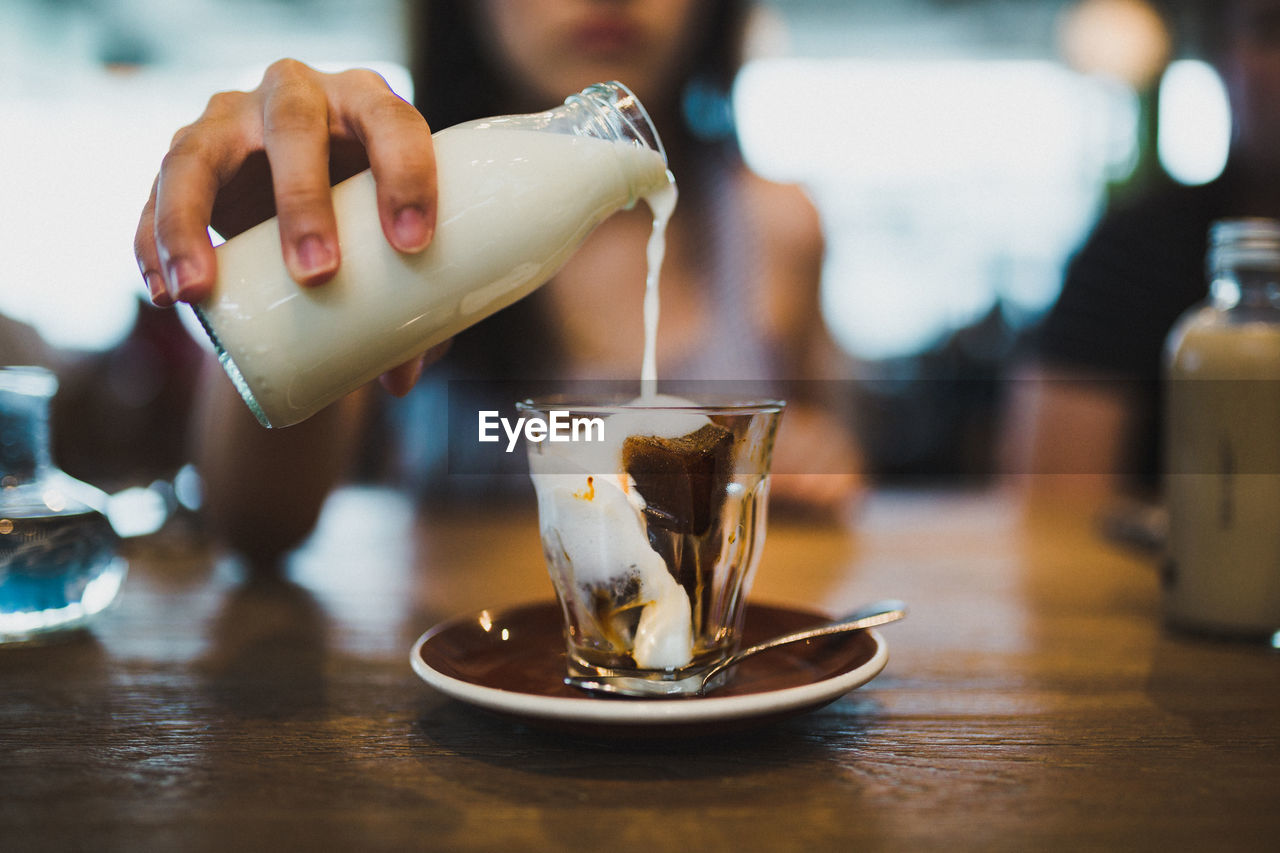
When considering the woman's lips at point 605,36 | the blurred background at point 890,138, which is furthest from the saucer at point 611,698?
the blurred background at point 890,138

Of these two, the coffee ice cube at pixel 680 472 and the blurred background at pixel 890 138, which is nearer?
the coffee ice cube at pixel 680 472

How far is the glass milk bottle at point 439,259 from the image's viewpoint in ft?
1.40

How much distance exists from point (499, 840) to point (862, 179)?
4.31m

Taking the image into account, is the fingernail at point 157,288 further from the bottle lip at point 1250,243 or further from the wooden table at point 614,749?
the bottle lip at point 1250,243

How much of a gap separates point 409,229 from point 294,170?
64 millimetres

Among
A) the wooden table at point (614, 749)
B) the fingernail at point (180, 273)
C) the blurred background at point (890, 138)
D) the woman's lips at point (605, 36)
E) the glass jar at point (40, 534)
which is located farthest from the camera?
the blurred background at point (890, 138)

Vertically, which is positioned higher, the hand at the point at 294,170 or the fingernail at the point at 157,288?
the hand at the point at 294,170

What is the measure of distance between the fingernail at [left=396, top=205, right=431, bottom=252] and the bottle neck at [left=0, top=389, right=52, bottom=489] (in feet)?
1.22

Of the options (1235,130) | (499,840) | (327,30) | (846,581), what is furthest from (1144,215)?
(327,30)

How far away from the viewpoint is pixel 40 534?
1.85 ft

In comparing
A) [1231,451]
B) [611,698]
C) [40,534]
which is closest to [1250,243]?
[1231,451]

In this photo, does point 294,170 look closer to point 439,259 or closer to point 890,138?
point 439,259

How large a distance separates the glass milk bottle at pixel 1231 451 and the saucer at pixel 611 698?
0.29m

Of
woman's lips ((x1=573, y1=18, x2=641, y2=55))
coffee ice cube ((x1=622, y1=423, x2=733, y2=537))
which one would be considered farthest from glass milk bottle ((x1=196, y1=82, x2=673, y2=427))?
woman's lips ((x1=573, y1=18, x2=641, y2=55))
